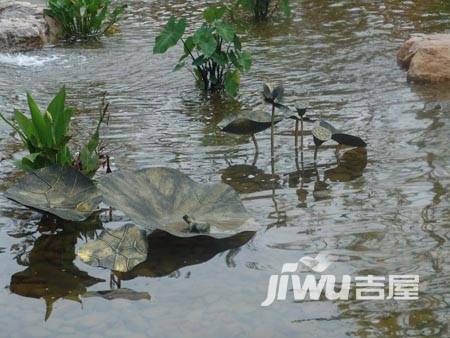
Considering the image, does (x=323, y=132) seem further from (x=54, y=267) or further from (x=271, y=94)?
(x=54, y=267)

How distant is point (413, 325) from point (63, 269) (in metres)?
1.57

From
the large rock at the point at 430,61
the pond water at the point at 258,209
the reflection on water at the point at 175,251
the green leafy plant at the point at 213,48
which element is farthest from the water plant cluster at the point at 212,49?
the reflection on water at the point at 175,251

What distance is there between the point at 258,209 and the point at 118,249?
34.6 inches

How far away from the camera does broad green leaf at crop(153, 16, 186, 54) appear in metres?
6.85

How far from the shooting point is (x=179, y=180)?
432 centimetres

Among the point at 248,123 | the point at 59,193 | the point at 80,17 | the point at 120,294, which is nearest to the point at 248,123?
the point at 248,123

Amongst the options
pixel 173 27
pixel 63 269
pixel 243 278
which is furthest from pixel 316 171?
pixel 173 27

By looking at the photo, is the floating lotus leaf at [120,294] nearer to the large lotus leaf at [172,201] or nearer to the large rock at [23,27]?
the large lotus leaf at [172,201]

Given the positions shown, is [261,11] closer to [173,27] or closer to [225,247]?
[173,27]

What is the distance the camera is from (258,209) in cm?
448

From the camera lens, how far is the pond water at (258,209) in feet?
11.3

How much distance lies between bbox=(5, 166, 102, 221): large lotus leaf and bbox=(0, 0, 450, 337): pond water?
0.45 ft

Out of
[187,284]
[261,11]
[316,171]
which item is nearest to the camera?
[187,284]

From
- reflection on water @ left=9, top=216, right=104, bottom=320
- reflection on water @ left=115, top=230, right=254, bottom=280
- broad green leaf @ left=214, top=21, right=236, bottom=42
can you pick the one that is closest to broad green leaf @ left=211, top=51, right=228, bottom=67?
broad green leaf @ left=214, top=21, right=236, bottom=42
